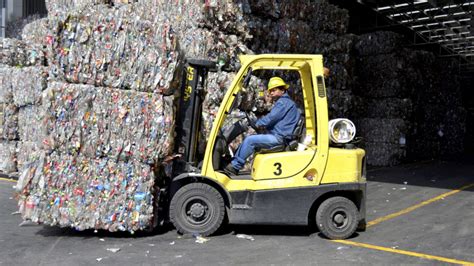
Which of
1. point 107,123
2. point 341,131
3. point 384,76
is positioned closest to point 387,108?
point 384,76

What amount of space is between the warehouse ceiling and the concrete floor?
8201 millimetres

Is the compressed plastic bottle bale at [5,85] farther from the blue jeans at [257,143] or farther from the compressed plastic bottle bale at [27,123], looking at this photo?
the blue jeans at [257,143]

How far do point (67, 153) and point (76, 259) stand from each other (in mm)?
1290

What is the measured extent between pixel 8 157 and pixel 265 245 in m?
8.06

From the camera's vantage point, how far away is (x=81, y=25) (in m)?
5.26

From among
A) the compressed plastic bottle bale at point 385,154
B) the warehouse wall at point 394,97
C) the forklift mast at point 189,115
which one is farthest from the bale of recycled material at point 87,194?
the compressed plastic bottle bale at point 385,154

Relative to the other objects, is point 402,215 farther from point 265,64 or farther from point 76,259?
point 76,259

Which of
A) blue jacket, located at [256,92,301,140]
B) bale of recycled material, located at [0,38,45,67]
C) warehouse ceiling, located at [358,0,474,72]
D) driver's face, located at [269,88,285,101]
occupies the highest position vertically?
warehouse ceiling, located at [358,0,474,72]

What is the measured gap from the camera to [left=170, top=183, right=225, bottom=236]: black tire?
5.38m

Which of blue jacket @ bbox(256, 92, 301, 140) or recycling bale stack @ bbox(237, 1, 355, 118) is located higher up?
recycling bale stack @ bbox(237, 1, 355, 118)

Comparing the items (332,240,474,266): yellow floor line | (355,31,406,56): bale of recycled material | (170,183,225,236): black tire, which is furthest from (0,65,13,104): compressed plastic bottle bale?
(355,31,406,56): bale of recycled material

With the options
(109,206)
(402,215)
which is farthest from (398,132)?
(109,206)

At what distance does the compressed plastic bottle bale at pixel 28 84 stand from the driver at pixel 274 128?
611 centimetres

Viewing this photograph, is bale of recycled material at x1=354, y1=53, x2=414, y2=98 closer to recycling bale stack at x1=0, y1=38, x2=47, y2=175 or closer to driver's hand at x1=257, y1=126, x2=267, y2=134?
driver's hand at x1=257, y1=126, x2=267, y2=134
